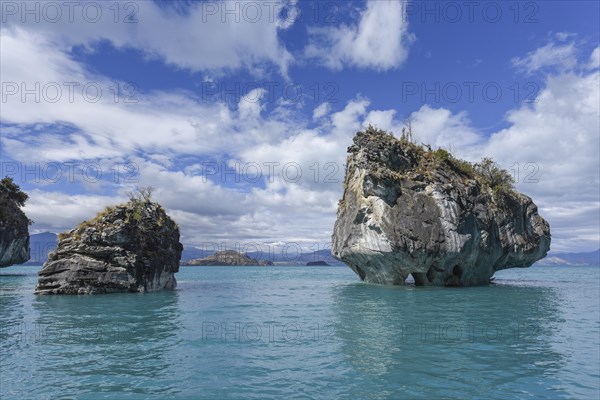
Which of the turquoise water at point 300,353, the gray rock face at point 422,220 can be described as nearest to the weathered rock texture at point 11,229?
the turquoise water at point 300,353

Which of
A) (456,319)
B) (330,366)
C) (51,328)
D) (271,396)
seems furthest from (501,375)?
(51,328)

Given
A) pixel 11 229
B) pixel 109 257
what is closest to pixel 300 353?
pixel 109 257

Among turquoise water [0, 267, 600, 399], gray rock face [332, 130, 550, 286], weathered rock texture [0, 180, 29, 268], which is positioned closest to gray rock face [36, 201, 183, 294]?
turquoise water [0, 267, 600, 399]

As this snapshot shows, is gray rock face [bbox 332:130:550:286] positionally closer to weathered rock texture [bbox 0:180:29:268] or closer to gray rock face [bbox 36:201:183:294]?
gray rock face [bbox 36:201:183:294]

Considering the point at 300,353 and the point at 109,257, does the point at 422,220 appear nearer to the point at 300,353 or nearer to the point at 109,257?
the point at 300,353

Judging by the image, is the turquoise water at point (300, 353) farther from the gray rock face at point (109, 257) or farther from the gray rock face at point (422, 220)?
the gray rock face at point (422, 220)

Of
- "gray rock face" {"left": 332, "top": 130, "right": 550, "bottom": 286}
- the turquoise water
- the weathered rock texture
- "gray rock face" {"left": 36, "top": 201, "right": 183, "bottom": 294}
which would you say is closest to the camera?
the turquoise water

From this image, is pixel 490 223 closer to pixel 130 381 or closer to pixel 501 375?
pixel 501 375

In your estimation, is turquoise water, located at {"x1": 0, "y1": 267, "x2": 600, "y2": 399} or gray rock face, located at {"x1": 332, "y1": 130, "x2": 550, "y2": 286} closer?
turquoise water, located at {"x1": 0, "y1": 267, "x2": 600, "y2": 399}

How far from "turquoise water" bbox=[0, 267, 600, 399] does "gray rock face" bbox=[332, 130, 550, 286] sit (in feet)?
50.0

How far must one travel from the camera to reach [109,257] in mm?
36250

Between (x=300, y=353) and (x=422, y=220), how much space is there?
1163 inches

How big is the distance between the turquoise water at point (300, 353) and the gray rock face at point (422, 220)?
15.2 meters

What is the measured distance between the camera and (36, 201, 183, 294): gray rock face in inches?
1372
